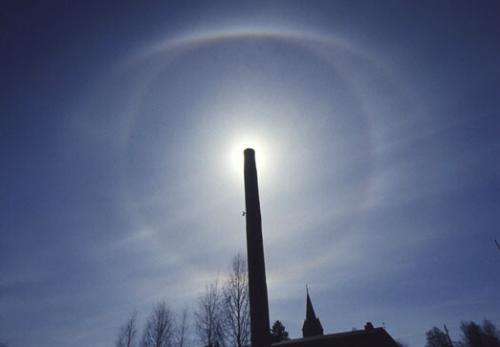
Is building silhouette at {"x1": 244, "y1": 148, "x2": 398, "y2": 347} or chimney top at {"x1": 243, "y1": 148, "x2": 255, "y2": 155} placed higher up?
chimney top at {"x1": 243, "y1": 148, "x2": 255, "y2": 155}

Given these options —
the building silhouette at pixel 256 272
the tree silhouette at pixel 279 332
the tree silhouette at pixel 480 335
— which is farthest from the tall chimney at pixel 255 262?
the tree silhouette at pixel 480 335

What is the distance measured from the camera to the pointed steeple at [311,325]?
50375 millimetres

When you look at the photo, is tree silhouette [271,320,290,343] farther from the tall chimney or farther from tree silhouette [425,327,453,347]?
tree silhouette [425,327,453,347]

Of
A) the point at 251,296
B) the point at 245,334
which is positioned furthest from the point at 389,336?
the point at 251,296

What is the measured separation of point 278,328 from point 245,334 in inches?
1008

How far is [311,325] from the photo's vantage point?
51.2 m

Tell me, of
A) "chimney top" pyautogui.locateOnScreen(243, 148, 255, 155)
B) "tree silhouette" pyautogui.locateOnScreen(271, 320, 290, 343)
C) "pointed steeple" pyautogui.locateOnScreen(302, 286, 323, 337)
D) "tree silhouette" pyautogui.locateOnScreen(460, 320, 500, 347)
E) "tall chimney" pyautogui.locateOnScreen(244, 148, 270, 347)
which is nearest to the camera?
"tall chimney" pyautogui.locateOnScreen(244, 148, 270, 347)

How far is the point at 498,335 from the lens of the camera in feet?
259

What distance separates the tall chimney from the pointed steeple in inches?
1672

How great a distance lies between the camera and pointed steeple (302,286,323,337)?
50375 mm

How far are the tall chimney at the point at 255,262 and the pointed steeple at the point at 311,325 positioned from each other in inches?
1672

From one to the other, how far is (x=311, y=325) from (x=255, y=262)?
4399cm

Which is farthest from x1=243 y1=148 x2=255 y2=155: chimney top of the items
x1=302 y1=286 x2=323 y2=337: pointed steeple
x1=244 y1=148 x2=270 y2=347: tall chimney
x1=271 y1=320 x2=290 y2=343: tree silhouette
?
x1=302 y1=286 x2=323 y2=337: pointed steeple

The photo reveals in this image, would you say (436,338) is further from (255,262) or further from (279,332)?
(255,262)
